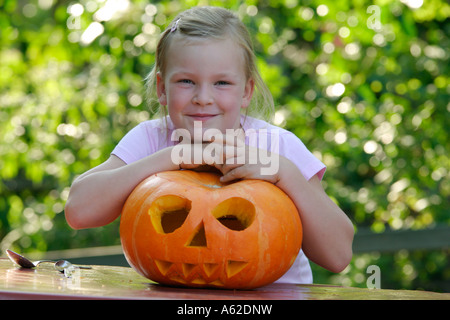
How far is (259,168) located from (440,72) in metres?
3.01

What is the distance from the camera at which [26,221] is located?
5.39 metres

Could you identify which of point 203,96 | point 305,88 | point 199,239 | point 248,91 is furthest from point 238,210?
point 305,88

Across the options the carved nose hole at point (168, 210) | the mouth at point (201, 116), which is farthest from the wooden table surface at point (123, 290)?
the mouth at point (201, 116)

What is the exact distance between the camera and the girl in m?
1.67

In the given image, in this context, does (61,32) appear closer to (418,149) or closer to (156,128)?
(156,128)

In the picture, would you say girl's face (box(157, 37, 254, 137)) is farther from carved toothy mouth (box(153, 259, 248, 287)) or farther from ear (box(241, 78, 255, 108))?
carved toothy mouth (box(153, 259, 248, 287))

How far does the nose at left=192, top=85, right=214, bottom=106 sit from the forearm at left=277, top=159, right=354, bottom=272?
0.33 m

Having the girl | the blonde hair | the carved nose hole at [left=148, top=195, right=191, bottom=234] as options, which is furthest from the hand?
the blonde hair

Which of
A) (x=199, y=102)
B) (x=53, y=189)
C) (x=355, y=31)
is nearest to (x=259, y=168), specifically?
(x=199, y=102)

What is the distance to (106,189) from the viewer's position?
5.69ft

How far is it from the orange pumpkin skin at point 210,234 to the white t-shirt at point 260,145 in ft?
1.37

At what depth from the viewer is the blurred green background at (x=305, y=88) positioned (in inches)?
150

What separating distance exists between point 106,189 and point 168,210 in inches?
10.0

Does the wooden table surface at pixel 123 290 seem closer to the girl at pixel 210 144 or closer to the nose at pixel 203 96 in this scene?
the girl at pixel 210 144
